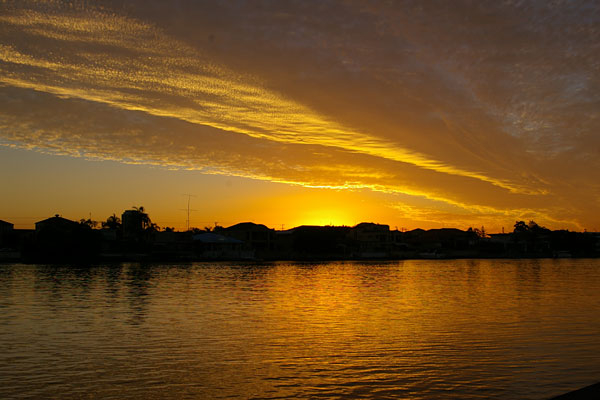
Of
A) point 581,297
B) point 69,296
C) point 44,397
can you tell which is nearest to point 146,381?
point 44,397

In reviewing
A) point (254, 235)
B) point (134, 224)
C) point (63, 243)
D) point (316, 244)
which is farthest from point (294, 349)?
point (254, 235)

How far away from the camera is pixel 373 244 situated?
563ft

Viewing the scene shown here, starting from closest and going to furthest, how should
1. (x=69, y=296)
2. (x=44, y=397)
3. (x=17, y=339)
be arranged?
1. (x=44, y=397)
2. (x=17, y=339)
3. (x=69, y=296)

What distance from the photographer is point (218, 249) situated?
13062 centimetres

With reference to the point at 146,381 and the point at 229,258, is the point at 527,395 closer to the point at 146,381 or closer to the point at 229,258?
the point at 146,381

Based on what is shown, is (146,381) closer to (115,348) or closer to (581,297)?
(115,348)

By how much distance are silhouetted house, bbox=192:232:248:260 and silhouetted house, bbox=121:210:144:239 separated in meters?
12.9

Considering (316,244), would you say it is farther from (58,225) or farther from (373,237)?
(58,225)

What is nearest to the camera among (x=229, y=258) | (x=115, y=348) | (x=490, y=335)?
(x=115, y=348)

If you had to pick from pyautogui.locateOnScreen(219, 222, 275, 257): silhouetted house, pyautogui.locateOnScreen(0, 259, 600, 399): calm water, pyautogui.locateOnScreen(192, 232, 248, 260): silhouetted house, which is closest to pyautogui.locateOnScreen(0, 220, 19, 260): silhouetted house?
pyautogui.locateOnScreen(192, 232, 248, 260): silhouetted house

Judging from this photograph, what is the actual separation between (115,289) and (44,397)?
108 feet

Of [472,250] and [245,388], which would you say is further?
[472,250]

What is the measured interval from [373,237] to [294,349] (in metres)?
157

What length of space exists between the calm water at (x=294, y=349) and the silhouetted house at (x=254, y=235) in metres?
114
